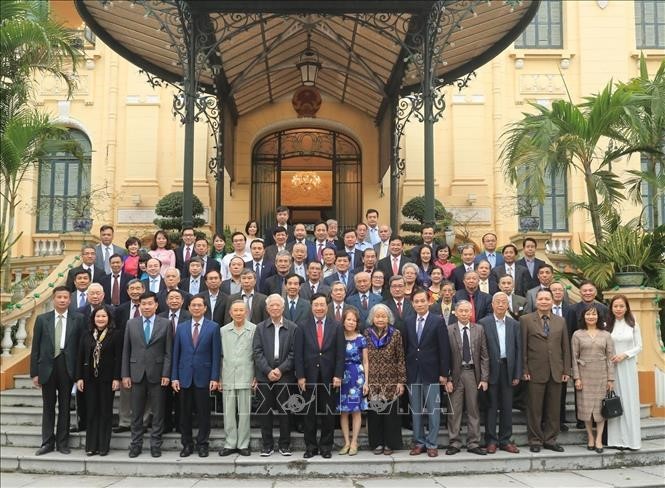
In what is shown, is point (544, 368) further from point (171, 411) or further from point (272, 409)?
point (171, 411)

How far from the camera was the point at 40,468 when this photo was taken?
7652 mm

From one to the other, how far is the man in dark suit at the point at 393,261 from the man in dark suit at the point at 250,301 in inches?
76.7

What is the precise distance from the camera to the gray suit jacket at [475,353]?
310 inches

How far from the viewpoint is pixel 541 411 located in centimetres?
802

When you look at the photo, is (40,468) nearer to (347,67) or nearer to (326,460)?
(326,460)

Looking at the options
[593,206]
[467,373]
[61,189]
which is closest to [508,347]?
[467,373]

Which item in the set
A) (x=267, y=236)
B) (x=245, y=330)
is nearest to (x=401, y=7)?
(x=267, y=236)

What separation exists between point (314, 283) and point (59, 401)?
3360mm

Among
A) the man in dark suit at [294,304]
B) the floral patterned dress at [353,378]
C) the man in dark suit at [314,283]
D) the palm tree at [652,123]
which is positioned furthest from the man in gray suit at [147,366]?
the palm tree at [652,123]

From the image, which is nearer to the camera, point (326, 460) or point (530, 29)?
point (326, 460)

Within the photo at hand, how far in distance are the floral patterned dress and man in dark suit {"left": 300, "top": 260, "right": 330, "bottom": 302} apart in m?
1.20

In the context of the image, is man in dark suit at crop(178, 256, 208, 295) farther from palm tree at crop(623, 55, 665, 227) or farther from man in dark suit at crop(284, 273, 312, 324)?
palm tree at crop(623, 55, 665, 227)

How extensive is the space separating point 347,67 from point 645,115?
20.7ft

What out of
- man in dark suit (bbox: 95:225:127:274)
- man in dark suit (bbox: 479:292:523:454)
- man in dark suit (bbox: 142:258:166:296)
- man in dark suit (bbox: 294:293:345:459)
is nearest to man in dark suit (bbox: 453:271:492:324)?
man in dark suit (bbox: 479:292:523:454)
